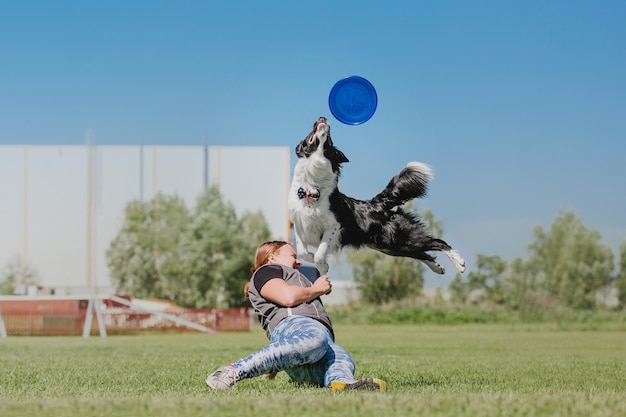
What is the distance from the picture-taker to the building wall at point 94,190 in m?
37.3

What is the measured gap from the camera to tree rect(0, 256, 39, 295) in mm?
37625

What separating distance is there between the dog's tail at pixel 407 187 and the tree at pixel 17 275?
3451 cm

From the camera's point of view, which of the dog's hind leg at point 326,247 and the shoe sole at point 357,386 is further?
the dog's hind leg at point 326,247

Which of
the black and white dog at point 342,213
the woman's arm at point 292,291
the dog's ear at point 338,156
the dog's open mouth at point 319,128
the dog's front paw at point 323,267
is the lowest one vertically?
the woman's arm at point 292,291

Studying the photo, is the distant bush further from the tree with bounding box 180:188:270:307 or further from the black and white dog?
the black and white dog

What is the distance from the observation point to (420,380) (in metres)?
6.74

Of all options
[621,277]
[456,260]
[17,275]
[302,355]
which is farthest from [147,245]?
[302,355]

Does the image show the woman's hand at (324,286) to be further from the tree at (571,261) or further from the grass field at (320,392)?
the tree at (571,261)

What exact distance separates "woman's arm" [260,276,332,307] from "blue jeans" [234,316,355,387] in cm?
12

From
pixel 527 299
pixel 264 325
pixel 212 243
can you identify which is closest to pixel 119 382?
pixel 264 325


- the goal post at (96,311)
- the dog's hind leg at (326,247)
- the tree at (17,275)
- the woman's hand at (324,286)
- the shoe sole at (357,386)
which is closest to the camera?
the shoe sole at (357,386)

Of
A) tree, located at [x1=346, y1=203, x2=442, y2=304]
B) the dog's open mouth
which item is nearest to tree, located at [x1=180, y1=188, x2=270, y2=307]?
tree, located at [x1=346, y1=203, x2=442, y2=304]

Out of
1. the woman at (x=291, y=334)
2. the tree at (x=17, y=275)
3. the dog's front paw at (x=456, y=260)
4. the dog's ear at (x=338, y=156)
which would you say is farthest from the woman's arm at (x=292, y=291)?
the tree at (x=17, y=275)

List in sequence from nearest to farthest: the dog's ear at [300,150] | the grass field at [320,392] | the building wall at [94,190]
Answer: the grass field at [320,392] → the dog's ear at [300,150] → the building wall at [94,190]
